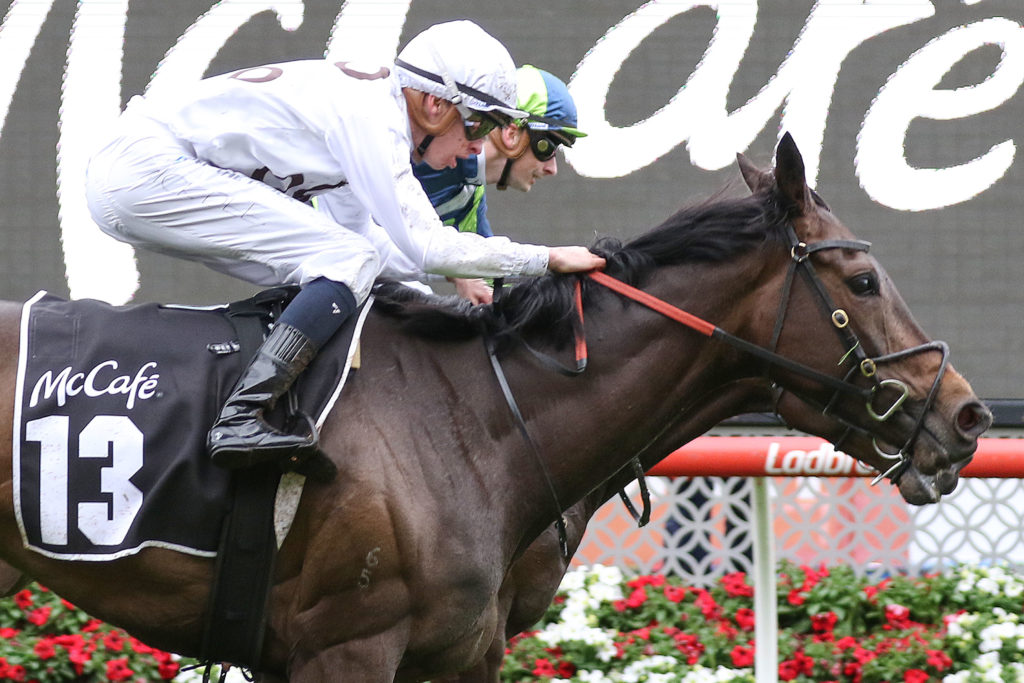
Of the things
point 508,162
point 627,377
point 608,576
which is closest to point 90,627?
point 608,576

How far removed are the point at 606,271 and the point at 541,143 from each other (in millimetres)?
773

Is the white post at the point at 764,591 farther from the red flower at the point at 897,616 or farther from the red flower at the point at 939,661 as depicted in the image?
the red flower at the point at 897,616

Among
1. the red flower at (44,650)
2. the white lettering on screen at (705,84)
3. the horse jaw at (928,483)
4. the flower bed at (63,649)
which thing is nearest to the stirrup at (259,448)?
the horse jaw at (928,483)

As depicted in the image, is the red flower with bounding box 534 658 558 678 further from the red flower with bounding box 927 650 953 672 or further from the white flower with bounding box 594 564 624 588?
the red flower with bounding box 927 650 953 672

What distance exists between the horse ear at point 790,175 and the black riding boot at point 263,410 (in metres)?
1.15

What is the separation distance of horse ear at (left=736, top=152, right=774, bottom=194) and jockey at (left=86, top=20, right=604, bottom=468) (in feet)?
1.51

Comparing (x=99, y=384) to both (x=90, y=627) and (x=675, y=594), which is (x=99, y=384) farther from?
(x=675, y=594)

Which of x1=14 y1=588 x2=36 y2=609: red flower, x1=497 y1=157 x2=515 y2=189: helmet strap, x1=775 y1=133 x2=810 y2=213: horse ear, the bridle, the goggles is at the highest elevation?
x1=497 y1=157 x2=515 y2=189: helmet strap

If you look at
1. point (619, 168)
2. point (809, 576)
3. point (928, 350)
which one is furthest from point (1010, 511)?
point (928, 350)

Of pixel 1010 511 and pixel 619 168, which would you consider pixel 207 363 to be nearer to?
pixel 619 168

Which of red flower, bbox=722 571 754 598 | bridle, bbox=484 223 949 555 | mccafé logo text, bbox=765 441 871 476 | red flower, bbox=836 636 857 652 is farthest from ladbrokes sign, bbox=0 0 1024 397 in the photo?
bridle, bbox=484 223 949 555

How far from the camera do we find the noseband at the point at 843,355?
10.2 ft

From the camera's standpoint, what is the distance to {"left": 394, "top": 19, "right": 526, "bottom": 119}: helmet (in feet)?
10.4

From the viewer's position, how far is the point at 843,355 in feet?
10.2
